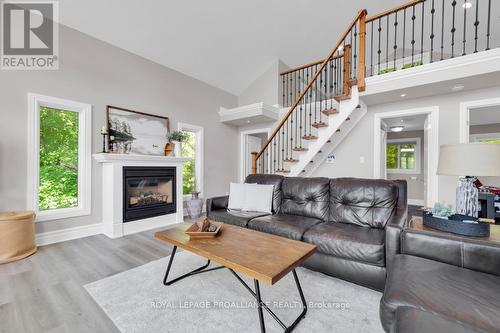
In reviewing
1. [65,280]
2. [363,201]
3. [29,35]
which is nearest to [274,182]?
[363,201]

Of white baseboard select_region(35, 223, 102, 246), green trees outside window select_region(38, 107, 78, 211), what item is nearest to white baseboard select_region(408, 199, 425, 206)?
white baseboard select_region(35, 223, 102, 246)

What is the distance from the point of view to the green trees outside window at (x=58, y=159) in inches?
127

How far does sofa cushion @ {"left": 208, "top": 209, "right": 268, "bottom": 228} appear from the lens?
109 inches

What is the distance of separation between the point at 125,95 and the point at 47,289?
10.1 ft

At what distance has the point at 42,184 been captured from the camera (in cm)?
321

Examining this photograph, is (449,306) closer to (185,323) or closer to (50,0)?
(185,323)

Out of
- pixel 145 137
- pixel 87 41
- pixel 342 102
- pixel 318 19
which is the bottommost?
pixel 145 137

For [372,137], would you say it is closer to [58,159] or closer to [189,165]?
[189,165]

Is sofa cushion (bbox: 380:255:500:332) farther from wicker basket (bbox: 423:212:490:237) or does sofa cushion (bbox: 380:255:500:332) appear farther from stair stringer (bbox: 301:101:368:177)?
stair stringer (bbox: 301:101:368:177)

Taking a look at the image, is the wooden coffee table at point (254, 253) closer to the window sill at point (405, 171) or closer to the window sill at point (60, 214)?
the window sill at point (60, 214)

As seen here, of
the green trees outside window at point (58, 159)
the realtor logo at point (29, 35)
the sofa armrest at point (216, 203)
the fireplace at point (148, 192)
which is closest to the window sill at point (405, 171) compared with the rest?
the sofa armrest at point (216, 203)

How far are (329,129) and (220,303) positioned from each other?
3319 mm

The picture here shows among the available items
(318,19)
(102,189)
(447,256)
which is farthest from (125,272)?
(318,19)

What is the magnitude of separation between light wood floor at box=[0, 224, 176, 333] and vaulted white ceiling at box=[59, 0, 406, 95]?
321cm
